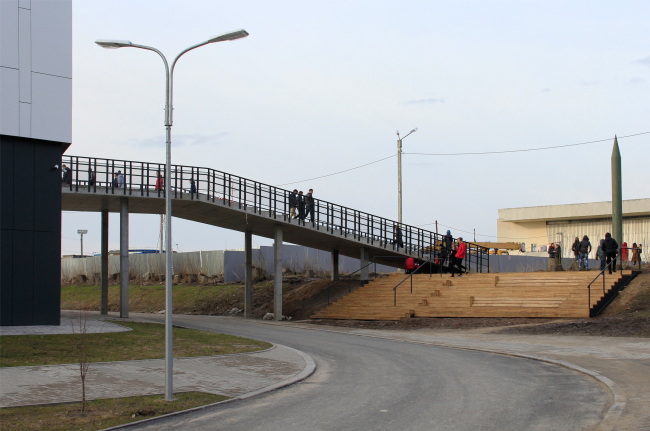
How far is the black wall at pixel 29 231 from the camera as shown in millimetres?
21469

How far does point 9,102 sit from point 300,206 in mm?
13875

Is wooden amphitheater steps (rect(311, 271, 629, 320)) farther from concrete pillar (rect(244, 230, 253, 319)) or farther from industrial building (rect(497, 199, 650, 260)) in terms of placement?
industrial building (rect(497, 199, 650, 260))

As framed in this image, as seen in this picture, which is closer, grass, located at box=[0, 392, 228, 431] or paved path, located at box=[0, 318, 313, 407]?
grass, located at box=[0, 392, 228, 431]

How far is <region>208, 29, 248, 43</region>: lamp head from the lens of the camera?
1018 cm

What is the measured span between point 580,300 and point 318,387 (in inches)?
610

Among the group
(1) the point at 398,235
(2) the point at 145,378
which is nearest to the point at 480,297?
(1) the point at 398,235

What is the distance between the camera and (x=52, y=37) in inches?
884

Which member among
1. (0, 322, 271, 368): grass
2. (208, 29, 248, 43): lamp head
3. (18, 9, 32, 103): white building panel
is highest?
(18, 9, 32, 103): white building panel

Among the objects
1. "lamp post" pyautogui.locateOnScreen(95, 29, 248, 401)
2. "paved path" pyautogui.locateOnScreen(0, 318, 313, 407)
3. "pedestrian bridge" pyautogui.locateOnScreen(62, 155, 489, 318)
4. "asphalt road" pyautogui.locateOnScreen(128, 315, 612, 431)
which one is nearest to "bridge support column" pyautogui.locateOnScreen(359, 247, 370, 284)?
"pedestrian bridge" pyautogui.locateOnScreen(62, 155, 489, 318)

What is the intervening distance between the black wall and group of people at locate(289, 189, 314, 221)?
1149cm

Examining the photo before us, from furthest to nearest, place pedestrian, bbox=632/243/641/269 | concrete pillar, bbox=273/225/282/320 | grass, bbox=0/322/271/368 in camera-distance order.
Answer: concrete pillar, bbox=273/225/282/320 → pedestrian, bbox=632/243/641/269 → grass, bbox=0/322/271/368

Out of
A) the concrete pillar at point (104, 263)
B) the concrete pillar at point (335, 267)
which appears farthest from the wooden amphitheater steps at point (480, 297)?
the concrete pillar at point (104, 263)

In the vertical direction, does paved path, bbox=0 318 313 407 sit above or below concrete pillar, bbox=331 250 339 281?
below

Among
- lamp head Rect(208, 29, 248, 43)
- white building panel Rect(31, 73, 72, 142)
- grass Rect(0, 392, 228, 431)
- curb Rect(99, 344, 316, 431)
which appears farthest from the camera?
white building panel Rect(31, 73, 72, 142)
